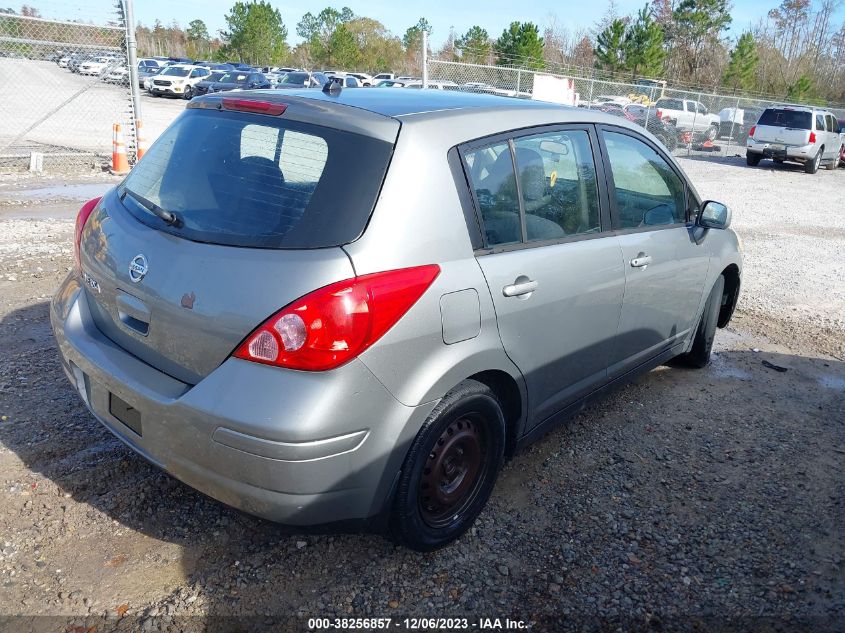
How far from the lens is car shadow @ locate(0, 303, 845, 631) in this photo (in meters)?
2.63

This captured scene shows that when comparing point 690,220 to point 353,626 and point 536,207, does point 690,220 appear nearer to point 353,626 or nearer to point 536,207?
point 536,207

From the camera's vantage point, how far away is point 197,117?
3.06 metres

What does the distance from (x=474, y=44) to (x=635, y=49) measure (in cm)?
1283

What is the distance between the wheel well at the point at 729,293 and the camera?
5.08 m

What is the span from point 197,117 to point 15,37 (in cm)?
980

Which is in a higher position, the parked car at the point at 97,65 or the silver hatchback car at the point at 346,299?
the parked car at the point at 97,65

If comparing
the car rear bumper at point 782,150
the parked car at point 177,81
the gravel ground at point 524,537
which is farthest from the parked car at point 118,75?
the parked car at point 177,81

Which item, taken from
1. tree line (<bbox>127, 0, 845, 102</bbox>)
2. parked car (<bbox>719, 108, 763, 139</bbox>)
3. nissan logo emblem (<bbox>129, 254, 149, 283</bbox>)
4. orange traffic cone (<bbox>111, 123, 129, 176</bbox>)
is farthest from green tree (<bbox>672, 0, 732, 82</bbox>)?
nissan logo emblem (<bbox>129, 254, 149, 283</bbox>)

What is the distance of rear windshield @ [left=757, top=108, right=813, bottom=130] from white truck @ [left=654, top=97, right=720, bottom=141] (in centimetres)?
487

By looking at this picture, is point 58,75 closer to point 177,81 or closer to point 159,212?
point 159,212

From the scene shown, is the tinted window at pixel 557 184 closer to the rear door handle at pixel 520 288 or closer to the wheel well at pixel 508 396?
the rear door handle at pixel 520 288

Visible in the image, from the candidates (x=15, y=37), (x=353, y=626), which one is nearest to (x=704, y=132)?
(x=15, y=37)

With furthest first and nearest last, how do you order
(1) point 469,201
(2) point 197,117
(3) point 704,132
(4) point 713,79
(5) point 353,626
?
1. (4) point 713,79
2. (3) point 704,132
3. (2) point 197,117
4. (1) point 469,201
5. (5) point 353,626

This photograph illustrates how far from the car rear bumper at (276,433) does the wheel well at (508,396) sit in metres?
0.45
